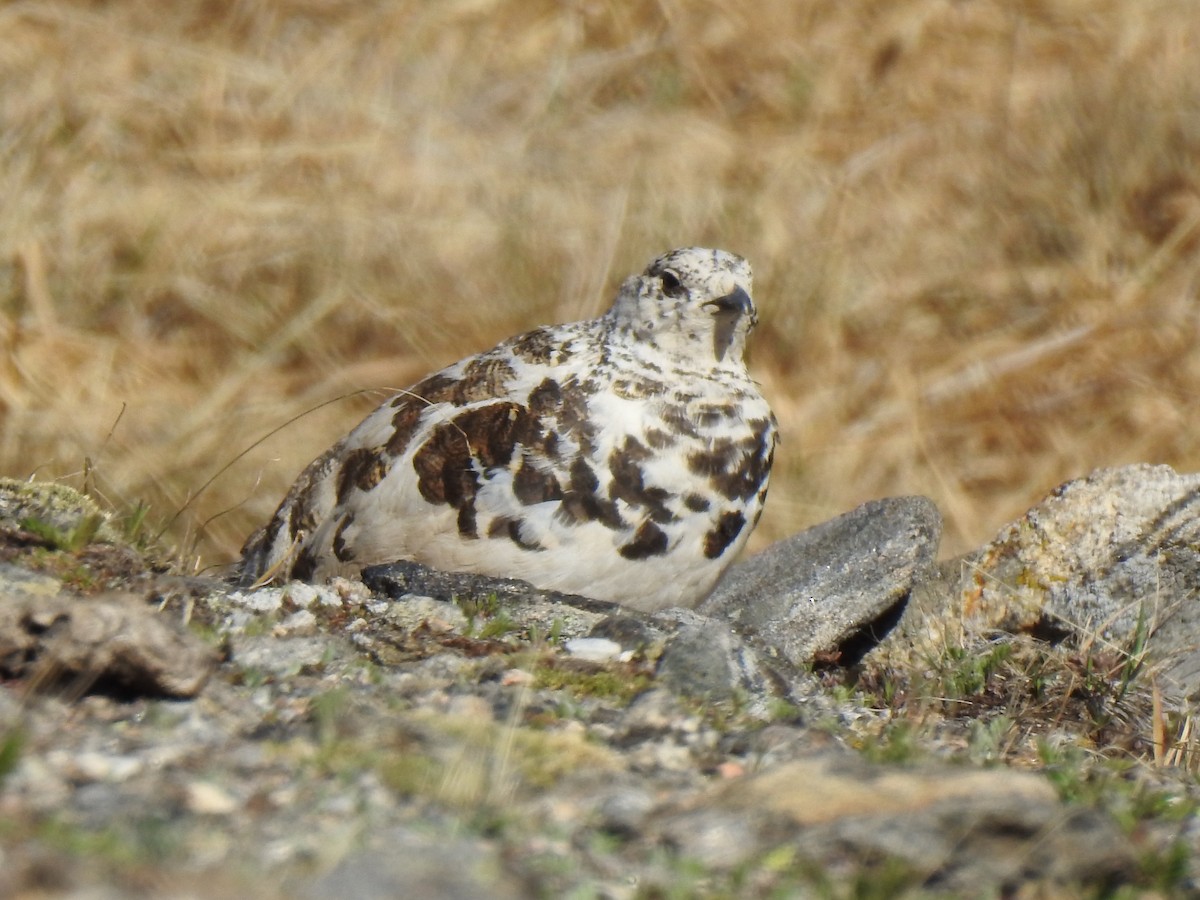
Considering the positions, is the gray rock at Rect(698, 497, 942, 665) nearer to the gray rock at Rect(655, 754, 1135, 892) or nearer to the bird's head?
the bird's head

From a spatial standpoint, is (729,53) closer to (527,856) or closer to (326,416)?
(326,416)

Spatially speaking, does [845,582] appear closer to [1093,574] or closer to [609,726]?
[1093,574]

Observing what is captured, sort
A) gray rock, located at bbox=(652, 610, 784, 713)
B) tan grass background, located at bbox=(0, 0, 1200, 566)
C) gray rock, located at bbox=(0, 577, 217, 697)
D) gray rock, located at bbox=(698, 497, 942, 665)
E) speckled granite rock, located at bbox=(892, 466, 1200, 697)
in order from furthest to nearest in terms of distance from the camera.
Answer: tan grass background, located at bbox=(0, 0, 1200, 566), gray rock, located at bbox=(698, 497, 942, 665), speckled granite rock, located at bbox=(892, 466, 1200, 697), gray rock, located at bbox=(652, 610, 784, 713), gray rock, located at bbox=(0, 577, 217, 697)

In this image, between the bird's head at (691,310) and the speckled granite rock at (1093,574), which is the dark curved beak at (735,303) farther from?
the speckled granite rock at (1093,574)

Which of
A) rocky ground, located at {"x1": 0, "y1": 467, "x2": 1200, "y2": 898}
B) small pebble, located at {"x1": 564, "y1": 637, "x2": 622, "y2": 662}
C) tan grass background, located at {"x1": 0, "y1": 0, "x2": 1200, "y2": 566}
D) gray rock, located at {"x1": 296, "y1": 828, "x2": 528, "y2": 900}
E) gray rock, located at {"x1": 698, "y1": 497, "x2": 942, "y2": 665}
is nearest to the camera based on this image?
gray rock, located at {"x1": 296, "y1": 828, "x2": 528, "y2": 900}

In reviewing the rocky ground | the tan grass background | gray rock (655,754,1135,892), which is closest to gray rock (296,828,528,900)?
the rocky ground

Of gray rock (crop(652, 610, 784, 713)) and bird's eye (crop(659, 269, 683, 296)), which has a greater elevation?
bird's eye (crop(659, 269, 683, 296))
